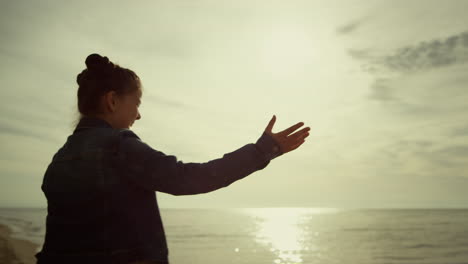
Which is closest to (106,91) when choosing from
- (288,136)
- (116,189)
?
(116,189)

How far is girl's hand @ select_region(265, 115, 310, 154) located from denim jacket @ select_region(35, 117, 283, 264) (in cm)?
27

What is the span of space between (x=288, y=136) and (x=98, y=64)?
1.09 m

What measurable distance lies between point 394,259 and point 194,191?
37.1m

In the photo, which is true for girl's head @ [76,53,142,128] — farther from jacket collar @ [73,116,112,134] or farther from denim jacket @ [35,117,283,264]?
denim jacket @ [35,117,283,264]

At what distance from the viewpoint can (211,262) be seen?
30.4 m

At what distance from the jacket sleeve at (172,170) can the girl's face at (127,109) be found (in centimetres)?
27

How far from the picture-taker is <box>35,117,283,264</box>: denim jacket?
172 cm

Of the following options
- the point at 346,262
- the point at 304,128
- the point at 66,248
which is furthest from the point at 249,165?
the point at 346,262

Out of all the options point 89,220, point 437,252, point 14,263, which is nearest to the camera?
point 89,220

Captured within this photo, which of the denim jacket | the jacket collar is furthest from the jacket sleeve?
the jacket collar

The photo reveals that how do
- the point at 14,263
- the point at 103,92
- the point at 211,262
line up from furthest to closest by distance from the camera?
the point at 211,262, the point at 14,263, the point at 103,92

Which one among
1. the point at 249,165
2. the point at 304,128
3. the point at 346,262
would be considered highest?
the point at 304,128

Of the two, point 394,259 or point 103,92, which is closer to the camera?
point 103,92

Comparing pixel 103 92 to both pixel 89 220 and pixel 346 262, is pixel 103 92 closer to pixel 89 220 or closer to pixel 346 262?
pixel 89 220
